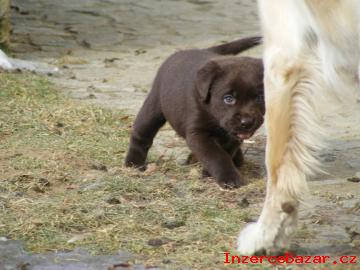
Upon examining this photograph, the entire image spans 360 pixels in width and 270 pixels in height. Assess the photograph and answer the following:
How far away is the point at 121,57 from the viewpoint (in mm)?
9359

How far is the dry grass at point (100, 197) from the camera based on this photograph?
13.5 ft

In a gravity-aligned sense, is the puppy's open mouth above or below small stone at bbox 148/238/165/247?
above

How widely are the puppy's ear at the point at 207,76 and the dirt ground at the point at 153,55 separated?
758mm

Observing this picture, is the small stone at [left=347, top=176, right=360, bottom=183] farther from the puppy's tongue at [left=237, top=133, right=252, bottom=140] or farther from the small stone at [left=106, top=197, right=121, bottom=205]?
the small stone at [left=106, top=197, right=121, bottom=205]

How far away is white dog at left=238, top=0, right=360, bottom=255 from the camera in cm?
371

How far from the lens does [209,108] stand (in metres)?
5.26

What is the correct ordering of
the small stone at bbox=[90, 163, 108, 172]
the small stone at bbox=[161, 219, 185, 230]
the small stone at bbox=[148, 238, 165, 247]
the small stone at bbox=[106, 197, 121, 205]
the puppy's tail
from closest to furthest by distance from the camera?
the small stone at bbox=[148, 238, 165, 247] < the small stone at bbox=[161, 219, 185, 230] < the small stone at bbox=[106, 197, 121, 205] < the small stone at bbox=[90, 163, 108, 172] < the puppy's tail

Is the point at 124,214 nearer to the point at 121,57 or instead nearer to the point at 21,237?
the point at 21,237

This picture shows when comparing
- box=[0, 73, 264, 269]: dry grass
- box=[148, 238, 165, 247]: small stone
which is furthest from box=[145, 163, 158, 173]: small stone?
box=[148, 238, 165, 247]: small stone

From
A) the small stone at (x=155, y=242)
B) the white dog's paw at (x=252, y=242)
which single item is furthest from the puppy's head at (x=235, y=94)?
the white dog's paw at (x=252, y=242)

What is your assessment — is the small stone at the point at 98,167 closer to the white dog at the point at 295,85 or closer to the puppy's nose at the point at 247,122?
the puppy's nose at the point at 247,122

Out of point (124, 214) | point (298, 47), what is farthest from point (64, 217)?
point (298, 47)

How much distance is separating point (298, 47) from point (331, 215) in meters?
1.14

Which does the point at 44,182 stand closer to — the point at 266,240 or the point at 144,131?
the point at 144,131
